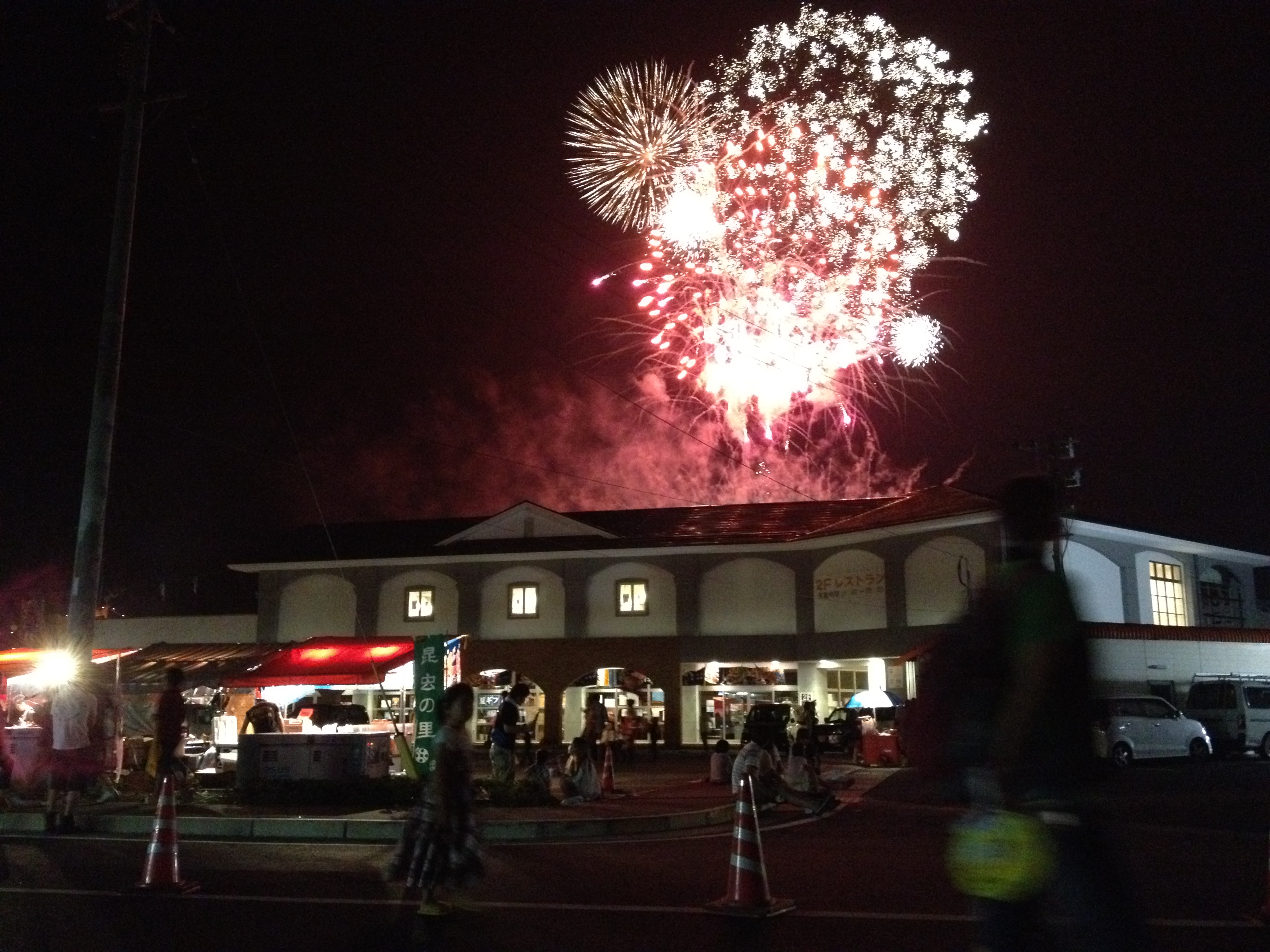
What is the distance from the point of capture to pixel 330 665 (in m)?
28.1

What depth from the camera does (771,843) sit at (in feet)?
41.7

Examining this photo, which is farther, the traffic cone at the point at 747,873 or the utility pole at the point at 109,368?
the utility pole at the point at 109,368

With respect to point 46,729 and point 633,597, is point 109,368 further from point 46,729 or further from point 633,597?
point 633,597

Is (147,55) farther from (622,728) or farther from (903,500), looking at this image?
(903,500)

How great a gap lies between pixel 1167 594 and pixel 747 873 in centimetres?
3070

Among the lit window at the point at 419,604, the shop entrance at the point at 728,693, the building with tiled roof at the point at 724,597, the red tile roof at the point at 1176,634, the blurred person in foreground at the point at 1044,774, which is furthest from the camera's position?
the lit window at the point at 419,604

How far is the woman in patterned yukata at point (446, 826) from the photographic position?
823 cm

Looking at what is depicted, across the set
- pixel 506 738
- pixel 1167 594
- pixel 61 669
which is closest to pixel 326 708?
pixel 506 738

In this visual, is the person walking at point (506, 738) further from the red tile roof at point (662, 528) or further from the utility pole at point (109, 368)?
the red tile roof at point (662, 528)

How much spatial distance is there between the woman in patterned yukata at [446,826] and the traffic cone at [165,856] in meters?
2.12

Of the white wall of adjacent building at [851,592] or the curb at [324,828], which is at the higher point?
the white wall of adjacent building at [851,592]

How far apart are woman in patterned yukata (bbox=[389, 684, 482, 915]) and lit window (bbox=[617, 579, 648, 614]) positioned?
2843 cm

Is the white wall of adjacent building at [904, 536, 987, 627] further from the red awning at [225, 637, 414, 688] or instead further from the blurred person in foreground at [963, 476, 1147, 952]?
the blurred person in foreground at [963, 476, 1147, 952]

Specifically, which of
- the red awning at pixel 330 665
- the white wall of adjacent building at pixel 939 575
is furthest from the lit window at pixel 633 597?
the red awning at pixel 330 665
